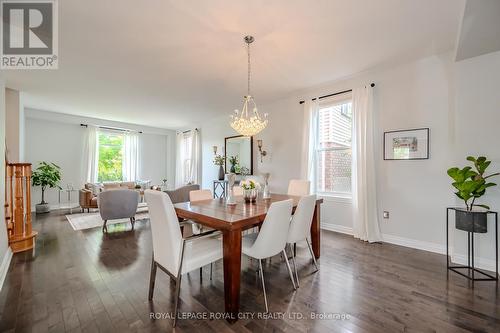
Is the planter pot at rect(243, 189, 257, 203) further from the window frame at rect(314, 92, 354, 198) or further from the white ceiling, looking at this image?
the window frame at rect(314, 92, 354, 198)

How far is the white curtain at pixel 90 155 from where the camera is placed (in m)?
6.49

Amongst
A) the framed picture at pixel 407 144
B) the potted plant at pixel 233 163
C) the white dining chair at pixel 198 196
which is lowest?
the white dining chair at pixel 198 196

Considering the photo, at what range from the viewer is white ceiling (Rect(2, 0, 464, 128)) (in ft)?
6.85

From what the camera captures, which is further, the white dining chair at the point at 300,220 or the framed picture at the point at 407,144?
the framed picture at the point at 407,144

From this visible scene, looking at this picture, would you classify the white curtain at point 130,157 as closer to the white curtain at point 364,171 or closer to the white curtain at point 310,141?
the white curtain at point 310,141

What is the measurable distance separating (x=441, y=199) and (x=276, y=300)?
2670 mm

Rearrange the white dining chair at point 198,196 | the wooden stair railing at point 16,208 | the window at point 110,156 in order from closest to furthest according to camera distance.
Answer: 1. the white dining chair at point 198,196
2. the wooden stair railing at point 16,208
3. the window at point 110,156

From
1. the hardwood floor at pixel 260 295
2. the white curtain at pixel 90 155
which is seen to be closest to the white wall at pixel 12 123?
the white curtain at pixel 90 155

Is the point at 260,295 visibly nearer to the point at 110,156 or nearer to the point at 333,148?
the point at 333,148

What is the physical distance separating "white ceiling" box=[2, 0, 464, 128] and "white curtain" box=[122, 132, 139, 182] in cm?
292

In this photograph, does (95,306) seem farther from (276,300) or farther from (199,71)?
(199,71)

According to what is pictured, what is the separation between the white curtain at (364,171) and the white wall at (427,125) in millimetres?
139

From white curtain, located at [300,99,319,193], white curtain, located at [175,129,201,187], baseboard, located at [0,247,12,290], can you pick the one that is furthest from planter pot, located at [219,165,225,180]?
baseboard, located at [0,247,12,290]

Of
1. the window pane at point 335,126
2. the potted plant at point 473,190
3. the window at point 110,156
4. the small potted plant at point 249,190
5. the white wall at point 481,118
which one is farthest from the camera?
the window at point 110,156
